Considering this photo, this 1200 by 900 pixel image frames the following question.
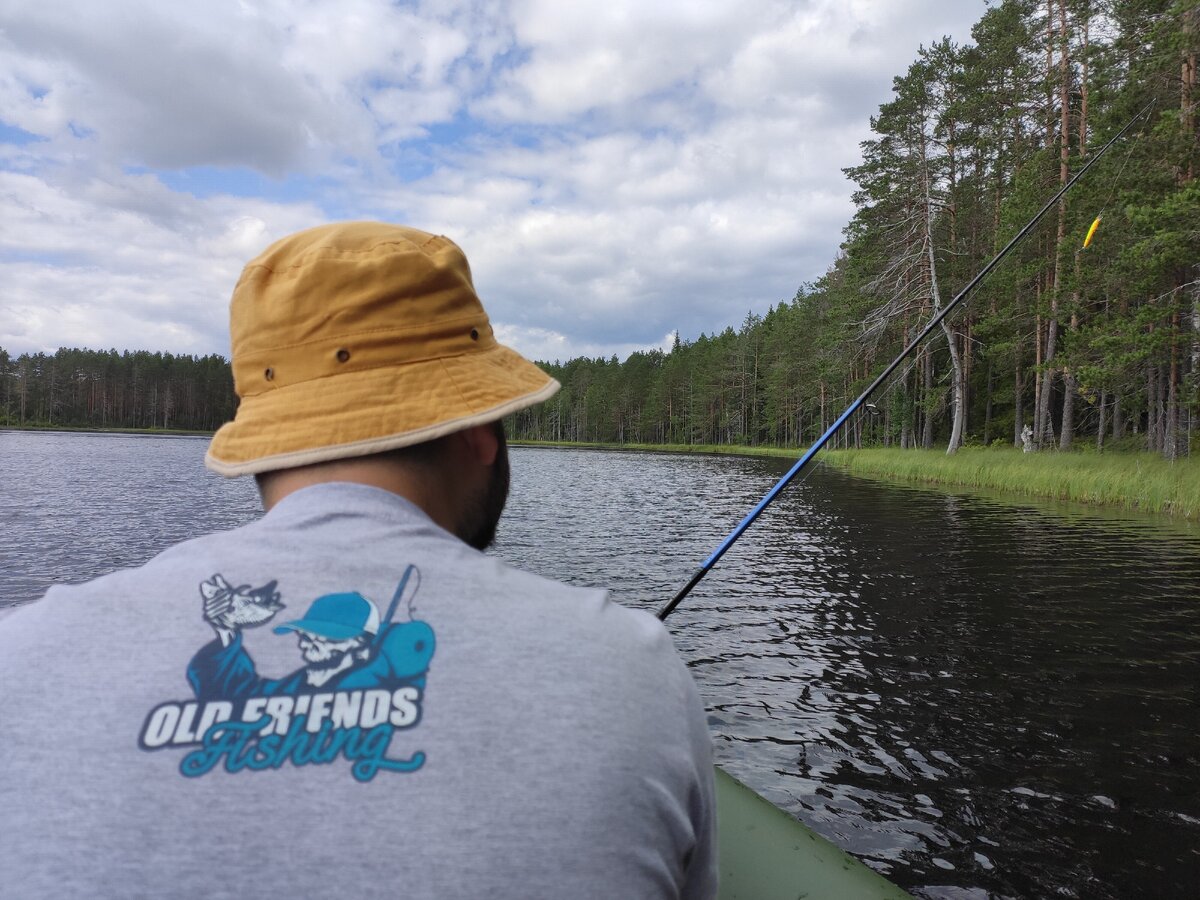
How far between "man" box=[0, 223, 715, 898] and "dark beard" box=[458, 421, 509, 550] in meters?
0.20

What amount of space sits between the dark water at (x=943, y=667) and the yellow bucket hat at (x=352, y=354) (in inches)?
160

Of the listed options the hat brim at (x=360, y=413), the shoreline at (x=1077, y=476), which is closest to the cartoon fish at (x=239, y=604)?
the hat brim at (x=360, y=413)

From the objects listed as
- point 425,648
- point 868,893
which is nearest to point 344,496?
point 425,648

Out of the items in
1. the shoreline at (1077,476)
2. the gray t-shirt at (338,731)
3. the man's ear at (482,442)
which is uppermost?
the man's ear at (482,442)

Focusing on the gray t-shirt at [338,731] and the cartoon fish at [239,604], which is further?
the cartoon fish at [239,604]

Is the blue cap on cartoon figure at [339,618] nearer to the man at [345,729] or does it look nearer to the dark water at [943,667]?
the man at [345,729]

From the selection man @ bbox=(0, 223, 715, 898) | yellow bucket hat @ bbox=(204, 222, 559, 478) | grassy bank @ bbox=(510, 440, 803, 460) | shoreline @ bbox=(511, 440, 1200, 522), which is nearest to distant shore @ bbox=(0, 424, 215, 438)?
grassy bank @ bbox=(510, 440, 803, 460)

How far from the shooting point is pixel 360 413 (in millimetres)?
1238

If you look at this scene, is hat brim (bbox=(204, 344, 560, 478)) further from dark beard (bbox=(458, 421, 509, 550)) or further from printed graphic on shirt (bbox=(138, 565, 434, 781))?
printed graphic on shirt (bbox=(138, 565, 434, 781))

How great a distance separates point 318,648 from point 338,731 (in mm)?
112

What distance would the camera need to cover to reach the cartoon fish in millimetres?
963

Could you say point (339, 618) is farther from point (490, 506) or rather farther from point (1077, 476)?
point (1077, 476)

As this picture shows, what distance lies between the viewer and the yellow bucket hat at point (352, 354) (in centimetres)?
124

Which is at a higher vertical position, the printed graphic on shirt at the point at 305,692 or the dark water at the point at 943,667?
the printed graphic on shirt at the point at 305,692
